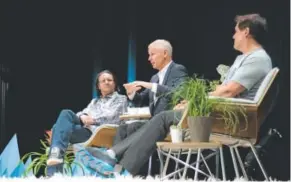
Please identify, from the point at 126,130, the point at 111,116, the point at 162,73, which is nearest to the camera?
the point at 126,130

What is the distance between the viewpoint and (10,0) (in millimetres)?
5613

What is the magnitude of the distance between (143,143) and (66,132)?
83 centimetres

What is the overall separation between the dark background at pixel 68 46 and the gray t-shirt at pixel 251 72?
1.46 meters

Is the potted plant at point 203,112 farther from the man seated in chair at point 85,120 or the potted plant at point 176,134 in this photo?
the man seated in chair at point 85,120

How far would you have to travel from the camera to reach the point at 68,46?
18.3 ft

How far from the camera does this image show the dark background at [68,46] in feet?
16.8

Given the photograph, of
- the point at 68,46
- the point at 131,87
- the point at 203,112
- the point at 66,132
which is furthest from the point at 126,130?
the point at 68,46

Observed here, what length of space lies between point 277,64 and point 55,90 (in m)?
2.18

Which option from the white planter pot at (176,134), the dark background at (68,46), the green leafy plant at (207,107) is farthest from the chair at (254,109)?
the dark background at (68,46)

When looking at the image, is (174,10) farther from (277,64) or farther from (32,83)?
(32,83)

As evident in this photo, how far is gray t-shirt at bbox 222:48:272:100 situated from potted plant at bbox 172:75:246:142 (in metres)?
0.20

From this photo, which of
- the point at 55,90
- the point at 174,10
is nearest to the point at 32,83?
the point at 55,90

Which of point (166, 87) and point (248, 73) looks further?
point (166, 87)

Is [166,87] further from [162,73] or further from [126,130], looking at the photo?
[126,130]
